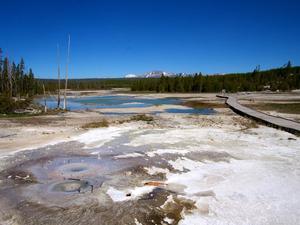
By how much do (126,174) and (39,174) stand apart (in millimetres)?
2701

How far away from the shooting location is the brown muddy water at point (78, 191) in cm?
649

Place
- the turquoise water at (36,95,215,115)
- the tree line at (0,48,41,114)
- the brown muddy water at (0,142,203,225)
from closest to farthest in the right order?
the brown muddy water at (0,142,203,225) < the turquoise water at (36,95,215,115) < the tree line at (0,48,41,114)

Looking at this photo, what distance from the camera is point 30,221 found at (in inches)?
247

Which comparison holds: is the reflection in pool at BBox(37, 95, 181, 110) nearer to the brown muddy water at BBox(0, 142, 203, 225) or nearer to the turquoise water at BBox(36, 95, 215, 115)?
the turquoise water at BBox(36, 95, 215, 115)

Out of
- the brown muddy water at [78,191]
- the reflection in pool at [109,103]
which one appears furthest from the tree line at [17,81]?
the brown muddy water at [78,191]

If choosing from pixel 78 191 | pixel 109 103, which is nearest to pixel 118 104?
pixel 109 103

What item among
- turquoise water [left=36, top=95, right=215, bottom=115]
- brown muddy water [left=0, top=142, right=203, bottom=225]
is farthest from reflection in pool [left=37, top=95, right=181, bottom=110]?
brown muddy water [left=0, top=142, right=203, bottom=225]

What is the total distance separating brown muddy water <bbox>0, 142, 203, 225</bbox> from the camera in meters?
6.49

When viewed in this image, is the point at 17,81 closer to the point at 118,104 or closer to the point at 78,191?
the point at 118,104

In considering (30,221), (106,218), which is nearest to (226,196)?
(106,218)

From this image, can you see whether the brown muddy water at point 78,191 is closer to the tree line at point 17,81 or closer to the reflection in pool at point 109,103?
the reflection in pool at point 109,103

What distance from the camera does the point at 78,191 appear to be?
789 cm

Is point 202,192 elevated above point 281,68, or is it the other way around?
point 281,68

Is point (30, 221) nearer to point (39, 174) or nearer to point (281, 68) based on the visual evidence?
point (39, 174)
